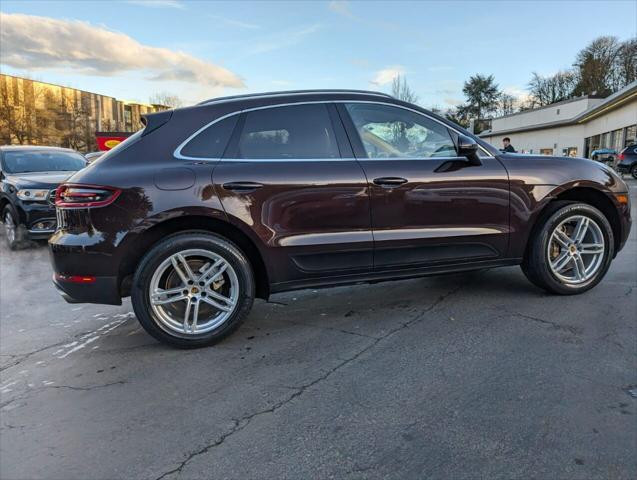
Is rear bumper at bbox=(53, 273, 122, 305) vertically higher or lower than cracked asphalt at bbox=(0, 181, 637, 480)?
higher

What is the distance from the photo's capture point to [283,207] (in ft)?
11.6

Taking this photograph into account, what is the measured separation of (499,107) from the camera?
9088cm

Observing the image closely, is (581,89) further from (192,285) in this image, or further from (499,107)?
(192,285)

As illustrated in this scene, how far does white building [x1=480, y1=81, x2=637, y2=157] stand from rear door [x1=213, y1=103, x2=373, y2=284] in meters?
31.4

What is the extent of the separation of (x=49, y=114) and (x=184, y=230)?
52.0 metres

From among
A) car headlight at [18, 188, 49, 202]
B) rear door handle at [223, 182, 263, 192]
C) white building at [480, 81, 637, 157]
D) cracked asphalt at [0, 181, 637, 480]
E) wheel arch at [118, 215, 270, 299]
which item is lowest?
cracked asphalt at [0, 181, 637, 480]

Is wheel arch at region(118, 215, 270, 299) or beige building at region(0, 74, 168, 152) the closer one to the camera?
wheel arch at region(118, 215, 270, 299)

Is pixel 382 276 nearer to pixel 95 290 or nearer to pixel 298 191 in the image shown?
pixel 298 191

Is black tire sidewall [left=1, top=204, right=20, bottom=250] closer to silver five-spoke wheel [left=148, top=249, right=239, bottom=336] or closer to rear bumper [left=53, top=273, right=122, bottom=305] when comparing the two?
rear bumper [left=53, top=273, right=122, bottom=305]

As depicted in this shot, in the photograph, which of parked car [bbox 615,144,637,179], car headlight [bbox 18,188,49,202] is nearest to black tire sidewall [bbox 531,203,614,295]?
car headlight [bbox 18,188,49,202]

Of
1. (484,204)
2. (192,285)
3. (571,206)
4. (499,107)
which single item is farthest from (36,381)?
(499,107)

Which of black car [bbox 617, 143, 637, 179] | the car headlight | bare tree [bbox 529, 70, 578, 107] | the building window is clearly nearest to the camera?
the car headlight

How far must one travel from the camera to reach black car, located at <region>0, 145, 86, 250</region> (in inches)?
297

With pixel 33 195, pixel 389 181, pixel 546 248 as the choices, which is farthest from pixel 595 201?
pixel 33 195
